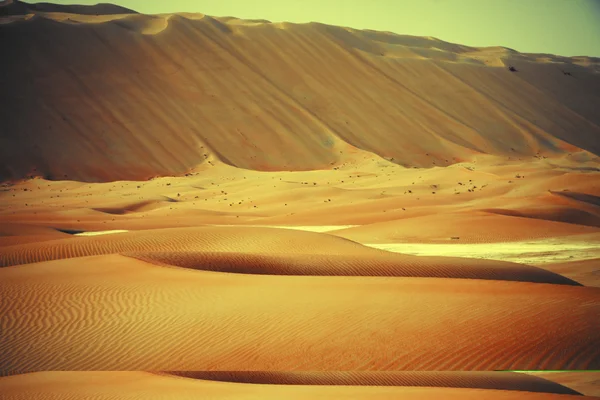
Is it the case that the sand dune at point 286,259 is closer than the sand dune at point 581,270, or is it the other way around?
the sand dune at point 286,259

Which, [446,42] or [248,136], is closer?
[248,136]

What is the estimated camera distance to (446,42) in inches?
3386

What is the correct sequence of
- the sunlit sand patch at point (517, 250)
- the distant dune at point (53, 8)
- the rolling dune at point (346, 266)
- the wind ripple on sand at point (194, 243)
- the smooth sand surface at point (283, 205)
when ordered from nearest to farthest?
the smooth sand surface at point (283, 205) < the rolling dune at point (346, 266) < the wind ripple on sand at point (194, 243) < the sunlit sand patch at point (517, 250) < the distant dune at point (53, 8)

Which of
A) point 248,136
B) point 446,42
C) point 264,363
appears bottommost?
point 264,363

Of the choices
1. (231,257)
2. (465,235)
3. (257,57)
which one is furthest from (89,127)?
(231,257)

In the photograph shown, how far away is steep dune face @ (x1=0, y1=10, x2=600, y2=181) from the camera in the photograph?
146 ft

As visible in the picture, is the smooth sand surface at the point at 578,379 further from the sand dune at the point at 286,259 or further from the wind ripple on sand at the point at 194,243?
the wind ripple on sand at the point at 194,243

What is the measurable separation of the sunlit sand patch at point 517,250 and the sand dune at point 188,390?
10829 millimetres

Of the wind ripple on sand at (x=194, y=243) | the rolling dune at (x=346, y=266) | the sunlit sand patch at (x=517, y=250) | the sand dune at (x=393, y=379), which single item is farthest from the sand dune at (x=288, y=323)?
the sunlit sand patch at (x=517, y=250)

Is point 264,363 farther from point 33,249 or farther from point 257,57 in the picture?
point 257,57

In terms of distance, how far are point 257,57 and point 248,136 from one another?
10709 millimetres

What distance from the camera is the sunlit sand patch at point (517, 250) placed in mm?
16875

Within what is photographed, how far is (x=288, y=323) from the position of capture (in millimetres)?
9016

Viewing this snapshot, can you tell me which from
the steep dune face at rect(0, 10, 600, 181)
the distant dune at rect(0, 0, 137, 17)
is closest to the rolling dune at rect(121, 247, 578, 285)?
the steep dune face at rect(0, 10, 600, 181)
